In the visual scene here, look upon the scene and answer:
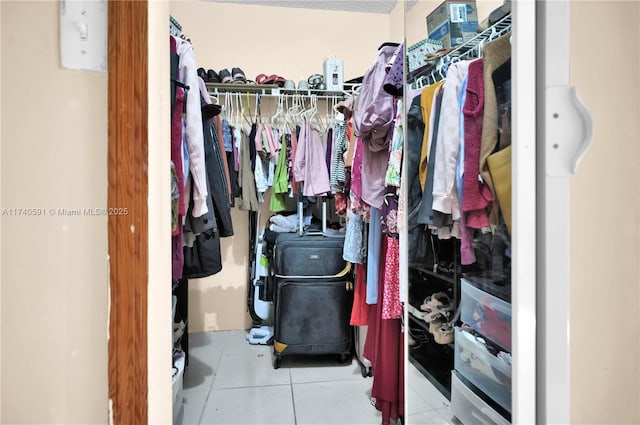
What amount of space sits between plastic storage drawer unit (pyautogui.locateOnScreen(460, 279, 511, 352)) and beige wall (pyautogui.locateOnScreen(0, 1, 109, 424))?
0.84 metres

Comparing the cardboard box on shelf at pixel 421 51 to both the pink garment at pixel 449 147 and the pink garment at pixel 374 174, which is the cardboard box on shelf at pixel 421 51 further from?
the pink garment at pixel 374 174

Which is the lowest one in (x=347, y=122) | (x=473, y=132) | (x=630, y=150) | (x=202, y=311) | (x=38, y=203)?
(x=202, y=311)

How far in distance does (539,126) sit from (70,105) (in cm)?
75

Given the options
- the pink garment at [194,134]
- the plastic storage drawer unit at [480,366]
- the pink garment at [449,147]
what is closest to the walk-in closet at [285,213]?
the pink garment at [194,134]

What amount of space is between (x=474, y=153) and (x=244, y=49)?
2.28 metres

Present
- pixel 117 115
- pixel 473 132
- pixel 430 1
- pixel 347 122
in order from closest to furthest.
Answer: pixel 117 115 → pixel 473 132 → pixel 430 1 → pixel 347 122

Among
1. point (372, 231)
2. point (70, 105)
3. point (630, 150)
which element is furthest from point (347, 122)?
point (70, 105)

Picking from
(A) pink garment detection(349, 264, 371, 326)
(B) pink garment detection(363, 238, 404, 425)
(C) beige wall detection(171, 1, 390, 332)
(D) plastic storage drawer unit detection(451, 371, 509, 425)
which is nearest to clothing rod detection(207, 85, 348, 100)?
(C) beige wall detection(171, 1, 390, 332)

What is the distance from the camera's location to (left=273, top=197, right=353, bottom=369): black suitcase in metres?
2.02

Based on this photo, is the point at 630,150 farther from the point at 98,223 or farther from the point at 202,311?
the point at 202,311

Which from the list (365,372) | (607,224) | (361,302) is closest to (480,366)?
(607,224)

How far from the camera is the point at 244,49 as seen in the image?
8.63 ft

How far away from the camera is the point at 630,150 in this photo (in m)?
0.61

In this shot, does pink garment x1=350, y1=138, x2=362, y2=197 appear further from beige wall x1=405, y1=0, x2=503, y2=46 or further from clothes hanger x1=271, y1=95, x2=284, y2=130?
clothes hanger x1=271, y1=95, x2=284, y2=130
